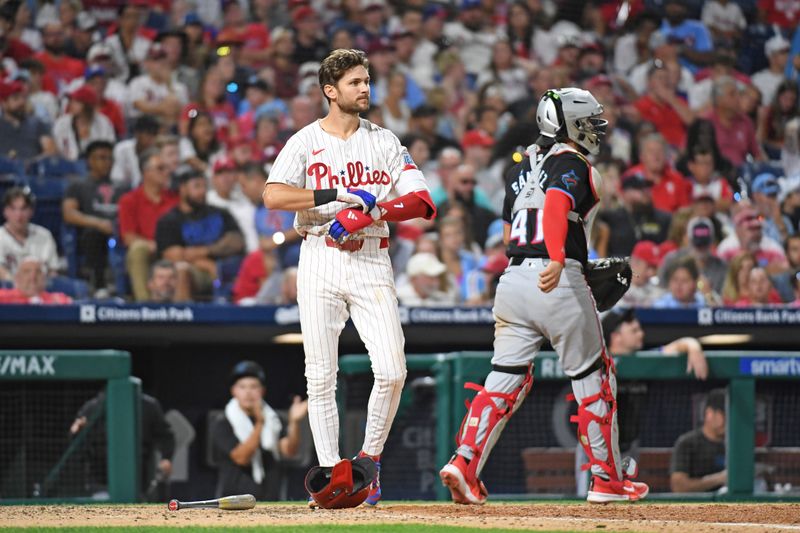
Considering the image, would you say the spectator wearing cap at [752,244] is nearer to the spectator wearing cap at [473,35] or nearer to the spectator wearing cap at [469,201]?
the spectator wearing cap at [469,201]

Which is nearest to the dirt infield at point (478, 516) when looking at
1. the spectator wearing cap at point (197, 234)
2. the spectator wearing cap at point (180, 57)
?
the spectator wearing cap at point (197, 234)

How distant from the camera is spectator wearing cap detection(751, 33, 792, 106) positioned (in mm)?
12258

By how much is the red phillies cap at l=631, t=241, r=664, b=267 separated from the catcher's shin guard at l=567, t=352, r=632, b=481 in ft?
15.7

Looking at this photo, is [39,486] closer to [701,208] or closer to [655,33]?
[701,208]

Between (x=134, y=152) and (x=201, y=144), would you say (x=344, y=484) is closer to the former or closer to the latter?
(x=134, y=152)

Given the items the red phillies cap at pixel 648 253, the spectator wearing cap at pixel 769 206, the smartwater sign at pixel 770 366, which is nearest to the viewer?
the smartwater sign at pixel 770 366

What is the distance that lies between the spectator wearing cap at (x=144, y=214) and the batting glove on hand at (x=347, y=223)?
14.3 ft

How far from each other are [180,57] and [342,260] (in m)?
6.50

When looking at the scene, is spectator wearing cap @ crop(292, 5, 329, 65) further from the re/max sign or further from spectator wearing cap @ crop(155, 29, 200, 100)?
the re/max sign

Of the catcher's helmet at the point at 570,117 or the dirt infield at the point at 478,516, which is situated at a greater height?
the catcher's helmet at the point at 570,117

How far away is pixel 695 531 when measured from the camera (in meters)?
4.34

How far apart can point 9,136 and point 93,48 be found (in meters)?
1.33

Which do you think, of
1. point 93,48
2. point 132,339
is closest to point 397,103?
point 93,48

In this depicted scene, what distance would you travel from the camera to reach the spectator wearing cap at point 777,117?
1186cm
